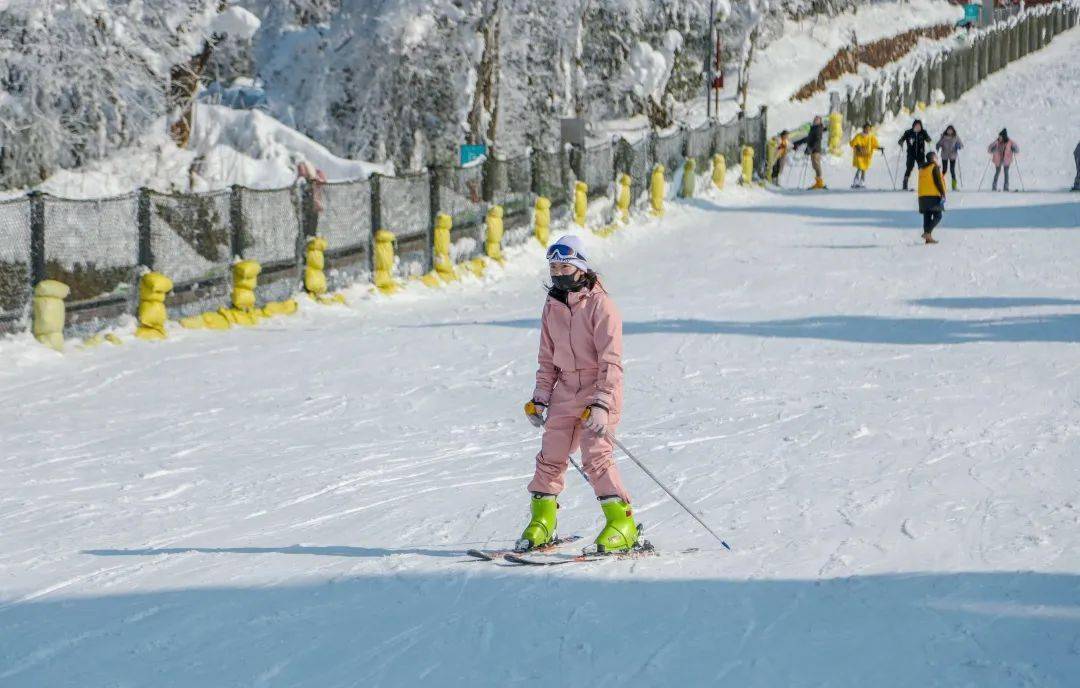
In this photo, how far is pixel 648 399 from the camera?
11.9 m

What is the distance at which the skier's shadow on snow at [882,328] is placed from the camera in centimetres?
1441

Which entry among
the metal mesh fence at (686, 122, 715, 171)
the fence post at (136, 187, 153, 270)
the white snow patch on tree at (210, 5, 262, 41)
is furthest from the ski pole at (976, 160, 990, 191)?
the fence post at (136, 187, 153, 270)

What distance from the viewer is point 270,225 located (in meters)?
17.0

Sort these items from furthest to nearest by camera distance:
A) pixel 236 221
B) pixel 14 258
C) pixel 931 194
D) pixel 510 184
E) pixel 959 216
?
pixel 959 216 → pixel 510 184 → pixel 931 194 → pixel 236 221 → pixel 14 258

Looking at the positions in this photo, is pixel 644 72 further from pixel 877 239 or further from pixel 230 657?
pixel 230 657

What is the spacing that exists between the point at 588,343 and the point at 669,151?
22.9 m

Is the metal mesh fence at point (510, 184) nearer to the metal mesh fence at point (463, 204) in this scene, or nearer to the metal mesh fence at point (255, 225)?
the metal mesh fence at point (255, 225)

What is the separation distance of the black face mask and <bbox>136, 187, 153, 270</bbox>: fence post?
945cm

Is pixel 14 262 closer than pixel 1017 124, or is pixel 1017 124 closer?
pixel 14 262

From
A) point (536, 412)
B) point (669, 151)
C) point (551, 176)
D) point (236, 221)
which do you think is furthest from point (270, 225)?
point (669, 151)

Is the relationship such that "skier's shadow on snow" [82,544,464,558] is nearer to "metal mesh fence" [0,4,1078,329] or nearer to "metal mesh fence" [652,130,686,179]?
"metal mesh fence" [0,4,1078,329]

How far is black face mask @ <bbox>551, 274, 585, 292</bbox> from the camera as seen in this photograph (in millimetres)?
6484

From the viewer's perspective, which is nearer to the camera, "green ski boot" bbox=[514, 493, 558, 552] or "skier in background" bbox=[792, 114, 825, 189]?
"green ski boot" bbox=[514, 493, 558, 552]

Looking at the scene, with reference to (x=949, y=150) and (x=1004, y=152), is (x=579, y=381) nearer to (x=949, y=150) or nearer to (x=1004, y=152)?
(x=949, y=150)
